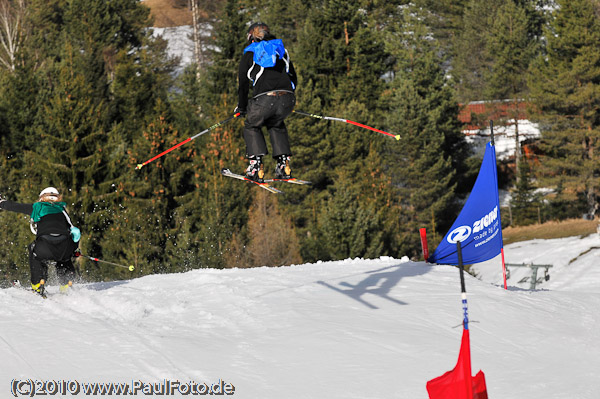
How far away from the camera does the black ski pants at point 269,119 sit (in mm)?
9039

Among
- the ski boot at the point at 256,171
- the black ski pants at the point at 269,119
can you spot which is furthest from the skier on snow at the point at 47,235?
the black ski pants at the point at 269,119

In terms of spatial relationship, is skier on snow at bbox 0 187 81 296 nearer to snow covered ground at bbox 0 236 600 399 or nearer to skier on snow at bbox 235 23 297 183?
snow covered ground at bbox 0 236 600 399

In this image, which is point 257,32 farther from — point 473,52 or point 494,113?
point 473,52

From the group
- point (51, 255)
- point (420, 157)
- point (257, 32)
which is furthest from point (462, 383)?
point (420, 157)

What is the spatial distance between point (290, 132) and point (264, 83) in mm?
32618

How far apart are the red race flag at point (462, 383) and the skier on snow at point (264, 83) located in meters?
4.39

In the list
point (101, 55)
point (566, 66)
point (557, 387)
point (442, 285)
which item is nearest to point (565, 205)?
point (566, 66)

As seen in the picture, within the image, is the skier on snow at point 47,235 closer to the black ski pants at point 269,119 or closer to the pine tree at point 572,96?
the black ski pants at point 269,119

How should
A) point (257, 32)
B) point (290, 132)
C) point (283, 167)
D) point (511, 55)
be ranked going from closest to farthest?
point (257, 32)
point (283, 167)
point (290, 132)
point (511, 55)

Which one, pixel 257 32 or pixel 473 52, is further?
pixel 473 52

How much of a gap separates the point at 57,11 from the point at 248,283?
179 feet

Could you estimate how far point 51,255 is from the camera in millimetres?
9531

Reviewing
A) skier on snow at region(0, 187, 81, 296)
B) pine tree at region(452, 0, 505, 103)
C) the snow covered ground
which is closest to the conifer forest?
pine tree at region(452, 0, 505, 103)

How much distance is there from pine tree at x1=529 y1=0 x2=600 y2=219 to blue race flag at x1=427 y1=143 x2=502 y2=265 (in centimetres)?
3595
